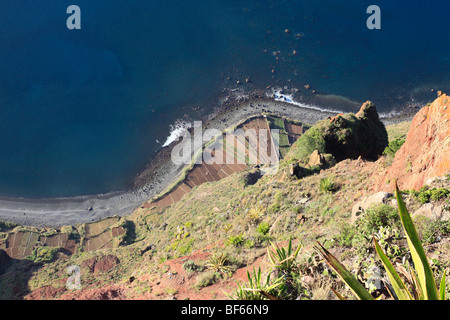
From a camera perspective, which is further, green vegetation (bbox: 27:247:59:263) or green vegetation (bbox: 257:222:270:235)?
green vegetation (bbox: 27:247:59:263)

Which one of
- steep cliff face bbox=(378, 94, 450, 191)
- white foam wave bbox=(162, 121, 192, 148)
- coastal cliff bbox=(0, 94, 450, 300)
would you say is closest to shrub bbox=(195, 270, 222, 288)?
coastal cliff bbox=(0, 94, 450, 300)

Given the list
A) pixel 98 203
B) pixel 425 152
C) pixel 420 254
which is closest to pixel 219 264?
pixel 420 254

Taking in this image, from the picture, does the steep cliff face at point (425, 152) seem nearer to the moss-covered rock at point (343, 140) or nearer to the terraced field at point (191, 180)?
the moss-covered rock at point (343, 140)

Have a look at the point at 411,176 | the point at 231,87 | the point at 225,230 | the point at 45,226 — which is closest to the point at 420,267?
the point at 411,176

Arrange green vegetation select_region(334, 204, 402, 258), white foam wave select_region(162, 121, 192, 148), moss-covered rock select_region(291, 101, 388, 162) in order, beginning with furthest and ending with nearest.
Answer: white foam wave select_region(162, 121, 192, 148)
moss-covered rock select_region(291, 101, 388, 162)
green vegetation select_region(334, 204, 402, 258)

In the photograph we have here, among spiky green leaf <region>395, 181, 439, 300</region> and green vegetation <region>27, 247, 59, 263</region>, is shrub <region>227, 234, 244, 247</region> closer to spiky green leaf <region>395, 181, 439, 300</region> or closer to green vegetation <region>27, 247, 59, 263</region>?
spiky green leaf <region>395, 181, 439, 300</region>

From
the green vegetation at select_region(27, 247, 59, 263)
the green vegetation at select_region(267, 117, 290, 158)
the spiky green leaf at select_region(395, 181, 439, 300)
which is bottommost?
the spiky green leaf at select_region(395, 181, 439, 300)

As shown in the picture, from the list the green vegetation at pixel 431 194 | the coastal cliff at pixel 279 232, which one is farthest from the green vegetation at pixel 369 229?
the green vegetation at pixel 431 194

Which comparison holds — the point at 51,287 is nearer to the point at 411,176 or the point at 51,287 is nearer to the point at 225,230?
the point at 225,230
